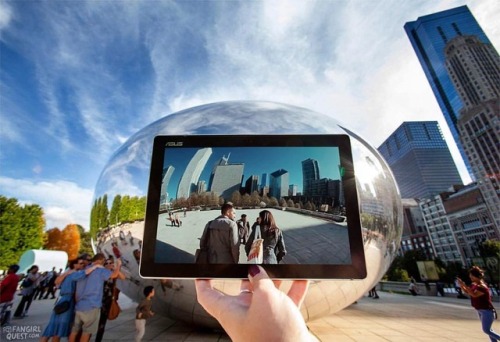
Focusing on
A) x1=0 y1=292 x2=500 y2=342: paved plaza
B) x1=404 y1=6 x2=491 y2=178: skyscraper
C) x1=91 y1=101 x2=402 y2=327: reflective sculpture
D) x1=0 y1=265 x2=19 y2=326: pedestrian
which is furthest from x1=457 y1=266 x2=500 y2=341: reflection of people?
x1=404 y1=6 x2=491 y2=178: skyscraper

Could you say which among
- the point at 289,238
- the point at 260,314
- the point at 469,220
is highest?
the point at 469,220

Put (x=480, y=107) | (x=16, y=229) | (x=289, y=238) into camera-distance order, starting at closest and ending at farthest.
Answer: (x=289, y=238)
(x=16, y=229)
(x=480, y=107)

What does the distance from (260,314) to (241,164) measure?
93 centimetres

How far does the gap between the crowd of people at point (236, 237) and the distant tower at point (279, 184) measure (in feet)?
0.53

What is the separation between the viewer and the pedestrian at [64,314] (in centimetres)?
391

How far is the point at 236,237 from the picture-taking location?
151cm

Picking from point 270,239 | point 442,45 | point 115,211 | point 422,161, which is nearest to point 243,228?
point 270,239

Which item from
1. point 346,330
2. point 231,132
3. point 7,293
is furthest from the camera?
point 7,293

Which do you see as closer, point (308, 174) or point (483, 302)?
point (308, 174)

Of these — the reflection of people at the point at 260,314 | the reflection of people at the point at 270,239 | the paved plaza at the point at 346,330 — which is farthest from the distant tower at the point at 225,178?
the paved plaza at the point at 346,330

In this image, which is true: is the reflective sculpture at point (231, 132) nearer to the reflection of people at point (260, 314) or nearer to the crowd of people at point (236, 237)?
the crowd of people at point (236, 237)

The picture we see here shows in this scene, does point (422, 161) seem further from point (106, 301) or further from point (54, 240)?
point (106, 301)

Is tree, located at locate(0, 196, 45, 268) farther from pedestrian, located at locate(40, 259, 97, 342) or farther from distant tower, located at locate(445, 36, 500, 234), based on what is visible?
distant tower, located at locate(445, 36, 500, 234)

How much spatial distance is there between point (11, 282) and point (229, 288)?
6.70m
